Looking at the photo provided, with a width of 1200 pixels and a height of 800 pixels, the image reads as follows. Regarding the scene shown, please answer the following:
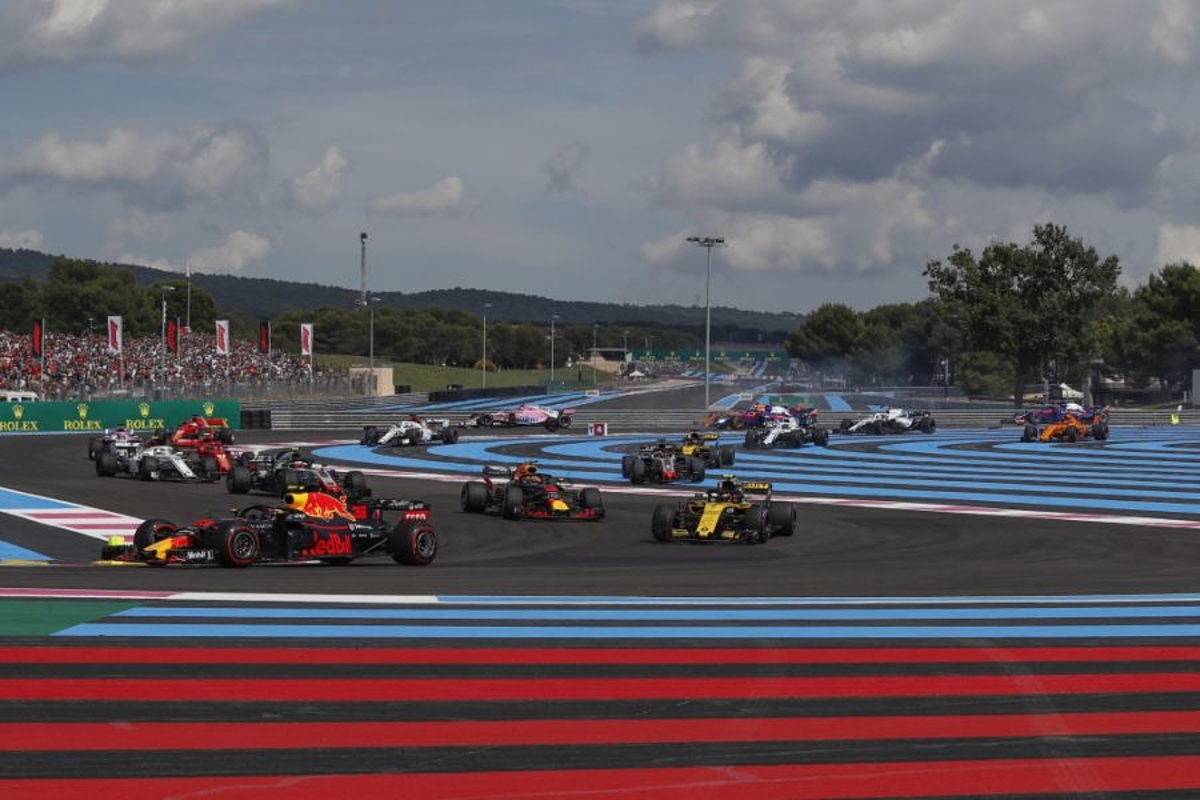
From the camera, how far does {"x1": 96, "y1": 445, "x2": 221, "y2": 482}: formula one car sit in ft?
114

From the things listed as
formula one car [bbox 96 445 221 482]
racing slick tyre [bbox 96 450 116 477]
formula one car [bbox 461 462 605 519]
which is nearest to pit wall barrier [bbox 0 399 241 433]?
racing slick tyre [bbox 96 450 116 477]

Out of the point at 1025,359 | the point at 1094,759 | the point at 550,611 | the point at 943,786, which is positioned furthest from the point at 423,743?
the point at 1025,359

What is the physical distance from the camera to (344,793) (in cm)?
771

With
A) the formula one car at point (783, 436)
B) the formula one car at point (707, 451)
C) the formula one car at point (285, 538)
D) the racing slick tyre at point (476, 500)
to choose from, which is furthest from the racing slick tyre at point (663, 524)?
the formula one car at point (783, 436)

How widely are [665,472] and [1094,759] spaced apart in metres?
26.9

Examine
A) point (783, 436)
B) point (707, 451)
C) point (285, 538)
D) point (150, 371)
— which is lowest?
point (783, 436)

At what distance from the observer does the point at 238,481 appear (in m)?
31.7

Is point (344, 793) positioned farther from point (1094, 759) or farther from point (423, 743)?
point (1094, 759)

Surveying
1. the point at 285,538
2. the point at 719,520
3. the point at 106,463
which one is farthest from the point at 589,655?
the point at 106,463

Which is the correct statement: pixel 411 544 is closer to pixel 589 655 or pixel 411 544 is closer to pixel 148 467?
pixel 589 655

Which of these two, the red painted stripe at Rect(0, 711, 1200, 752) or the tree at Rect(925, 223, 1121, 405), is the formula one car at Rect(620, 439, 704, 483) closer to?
the red painted stripe at Rect(0, 711, 1200, 752)

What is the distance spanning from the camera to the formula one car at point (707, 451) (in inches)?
1523

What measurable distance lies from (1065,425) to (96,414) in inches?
1546

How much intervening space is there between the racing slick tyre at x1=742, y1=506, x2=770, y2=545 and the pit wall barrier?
43449 mm
